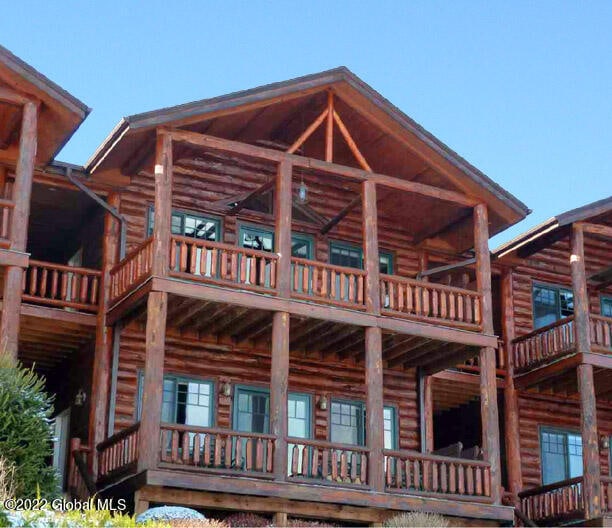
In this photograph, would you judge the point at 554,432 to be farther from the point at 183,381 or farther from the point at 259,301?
the point at 259,301

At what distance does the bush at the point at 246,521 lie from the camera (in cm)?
2367

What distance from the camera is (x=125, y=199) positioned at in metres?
28.9

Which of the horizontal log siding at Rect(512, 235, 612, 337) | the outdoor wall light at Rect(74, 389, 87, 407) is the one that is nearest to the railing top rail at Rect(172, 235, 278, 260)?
the outdoor wall light at Rect(74, 389, 87, 407)

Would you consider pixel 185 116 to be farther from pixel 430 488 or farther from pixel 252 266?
pixel 430 488

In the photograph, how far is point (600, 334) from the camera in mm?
30172

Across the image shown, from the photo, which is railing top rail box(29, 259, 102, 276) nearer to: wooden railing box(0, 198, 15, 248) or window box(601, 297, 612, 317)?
wooden railing box(0, 198, 15, 248)

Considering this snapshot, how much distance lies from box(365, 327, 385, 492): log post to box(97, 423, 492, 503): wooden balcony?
132 mm

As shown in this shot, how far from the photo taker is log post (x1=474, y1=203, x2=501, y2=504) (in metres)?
27.1

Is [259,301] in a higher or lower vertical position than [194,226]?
lower

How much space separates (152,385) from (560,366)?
10757 millimetres

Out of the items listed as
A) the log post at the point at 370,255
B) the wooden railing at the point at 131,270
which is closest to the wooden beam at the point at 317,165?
the log post at the point at 370,255

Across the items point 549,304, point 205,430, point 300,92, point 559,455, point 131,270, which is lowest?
point 205,430

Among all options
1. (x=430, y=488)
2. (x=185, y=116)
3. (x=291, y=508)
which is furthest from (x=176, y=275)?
(x=430, y=488)

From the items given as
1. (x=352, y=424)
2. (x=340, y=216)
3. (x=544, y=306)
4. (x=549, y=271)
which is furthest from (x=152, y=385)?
(x=549, y=271)
